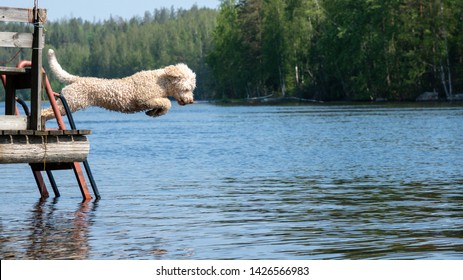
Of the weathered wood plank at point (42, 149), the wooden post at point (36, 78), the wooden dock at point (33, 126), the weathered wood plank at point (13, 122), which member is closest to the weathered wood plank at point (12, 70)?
the wooden dock at point (33, 126)

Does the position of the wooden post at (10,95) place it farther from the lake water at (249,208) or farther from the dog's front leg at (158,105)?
the dog's front leg at (158,105)

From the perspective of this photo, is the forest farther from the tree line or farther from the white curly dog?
the white curly dog

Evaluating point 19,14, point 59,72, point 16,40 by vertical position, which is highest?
point 19,14

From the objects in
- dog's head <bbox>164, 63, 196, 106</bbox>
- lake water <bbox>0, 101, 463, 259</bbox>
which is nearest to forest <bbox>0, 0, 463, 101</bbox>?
lake water <bbox>0, 101, 463, 259</bbox>

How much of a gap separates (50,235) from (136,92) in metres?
3.02

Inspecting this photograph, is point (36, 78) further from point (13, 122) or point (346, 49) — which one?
point (346, 49)

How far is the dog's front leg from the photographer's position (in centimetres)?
1379

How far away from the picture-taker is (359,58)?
333 feet

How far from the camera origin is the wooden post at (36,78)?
1307cm

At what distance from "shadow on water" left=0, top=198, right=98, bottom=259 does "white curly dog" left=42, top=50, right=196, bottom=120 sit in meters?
1.29

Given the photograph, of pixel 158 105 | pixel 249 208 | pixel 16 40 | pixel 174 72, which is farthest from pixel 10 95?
pixel 249 208

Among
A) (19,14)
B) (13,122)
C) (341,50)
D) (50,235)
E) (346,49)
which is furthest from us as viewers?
(341,50)

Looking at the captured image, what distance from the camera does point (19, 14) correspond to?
13.0 metres

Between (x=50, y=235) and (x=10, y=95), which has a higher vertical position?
(x=10, y=95)
